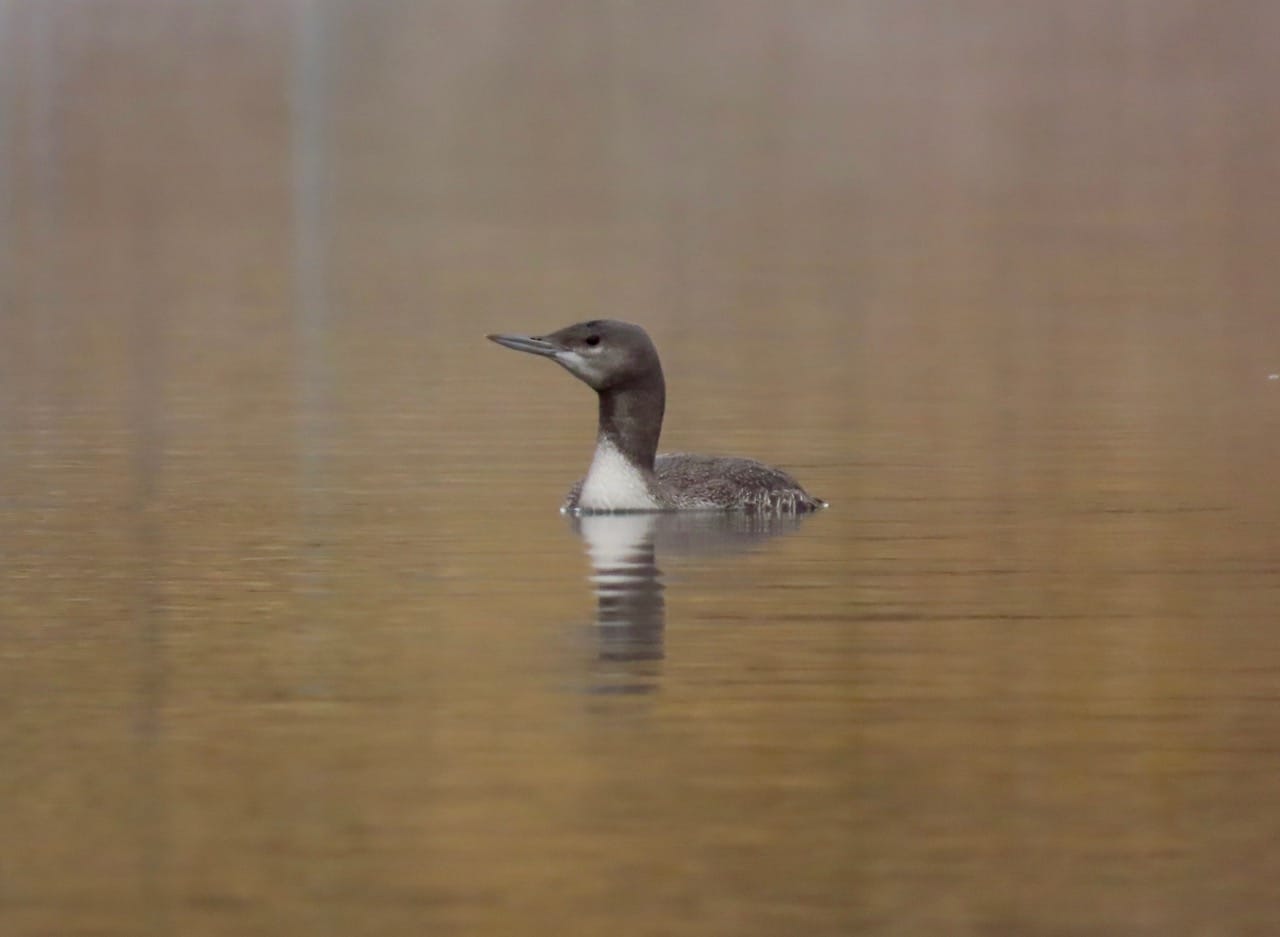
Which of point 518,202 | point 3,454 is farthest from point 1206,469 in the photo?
point 518,202

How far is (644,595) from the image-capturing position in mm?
15070

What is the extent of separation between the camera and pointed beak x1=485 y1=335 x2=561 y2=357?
18.0 m

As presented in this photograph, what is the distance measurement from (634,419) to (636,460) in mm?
178

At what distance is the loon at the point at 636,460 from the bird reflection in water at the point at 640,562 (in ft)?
0.23

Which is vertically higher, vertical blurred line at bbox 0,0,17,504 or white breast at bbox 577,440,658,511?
vertical blurred line at bbox 0,0,17,504

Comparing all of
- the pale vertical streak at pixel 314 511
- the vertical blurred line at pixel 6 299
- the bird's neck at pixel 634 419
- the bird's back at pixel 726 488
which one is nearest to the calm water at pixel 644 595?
the pale vertical streak at pixel 314 511

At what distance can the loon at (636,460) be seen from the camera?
17.8 meters

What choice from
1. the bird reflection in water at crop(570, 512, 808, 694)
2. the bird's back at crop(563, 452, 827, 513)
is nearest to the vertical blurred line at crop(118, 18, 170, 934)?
the bird reflection in water at crop(570, 512, 808, 694)

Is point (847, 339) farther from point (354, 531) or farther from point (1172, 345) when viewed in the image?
point (354, 531)

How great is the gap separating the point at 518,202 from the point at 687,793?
4302 centimetres

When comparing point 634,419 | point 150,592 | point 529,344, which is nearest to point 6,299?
point 529,344

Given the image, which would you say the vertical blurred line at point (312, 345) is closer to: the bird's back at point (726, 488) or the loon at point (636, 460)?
the loon at point (636, 460)

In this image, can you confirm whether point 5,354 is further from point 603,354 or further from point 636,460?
point 636,460

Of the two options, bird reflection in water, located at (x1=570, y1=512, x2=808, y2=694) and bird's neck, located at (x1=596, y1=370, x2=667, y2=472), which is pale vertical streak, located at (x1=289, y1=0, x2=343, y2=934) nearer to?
bird reflection in water, located at (x1=570, y1=512, x2=808, y2=694)
